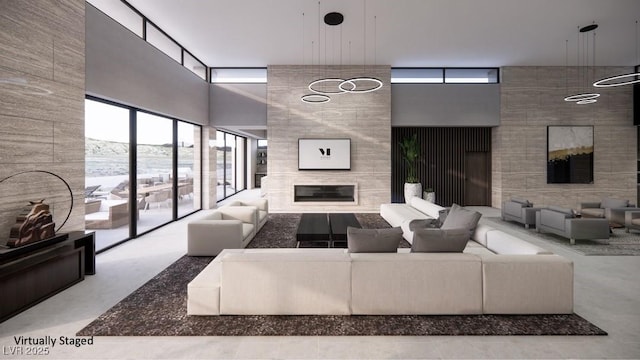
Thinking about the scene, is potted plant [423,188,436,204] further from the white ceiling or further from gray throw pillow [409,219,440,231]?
gray throw pillow [409,219,440,231]

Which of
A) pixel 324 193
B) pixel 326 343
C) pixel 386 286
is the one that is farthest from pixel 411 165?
pixel 326 343

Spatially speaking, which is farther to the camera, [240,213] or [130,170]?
[130,170]

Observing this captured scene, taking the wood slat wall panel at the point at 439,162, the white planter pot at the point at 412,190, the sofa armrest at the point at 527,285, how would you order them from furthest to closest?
the wood slat wall panel at the point at 439,162 < the white planter pot at the point at 412,190 < the sofa armrest at the point at 527,285

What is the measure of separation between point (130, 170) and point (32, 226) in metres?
2.38

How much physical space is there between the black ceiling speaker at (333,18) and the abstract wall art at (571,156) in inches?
261

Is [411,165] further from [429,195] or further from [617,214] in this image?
[617,214]

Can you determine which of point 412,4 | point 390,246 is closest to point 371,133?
point 412,4

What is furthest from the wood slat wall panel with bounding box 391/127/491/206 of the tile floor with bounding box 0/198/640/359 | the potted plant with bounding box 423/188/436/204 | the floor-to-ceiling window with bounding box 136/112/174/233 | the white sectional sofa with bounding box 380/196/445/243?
the tile floor with bounding box 0/198/640/359

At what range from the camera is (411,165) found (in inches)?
348

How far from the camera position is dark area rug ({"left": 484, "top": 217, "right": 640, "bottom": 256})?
4586 mm

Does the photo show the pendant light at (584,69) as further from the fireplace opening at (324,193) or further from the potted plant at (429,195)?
the fireplace opening at (324,193)

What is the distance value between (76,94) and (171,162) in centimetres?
304

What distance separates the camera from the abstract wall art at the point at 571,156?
27.5 ft

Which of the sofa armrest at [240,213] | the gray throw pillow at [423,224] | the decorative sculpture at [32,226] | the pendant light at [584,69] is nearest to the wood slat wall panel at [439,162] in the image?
the pendant light at [584,69]
